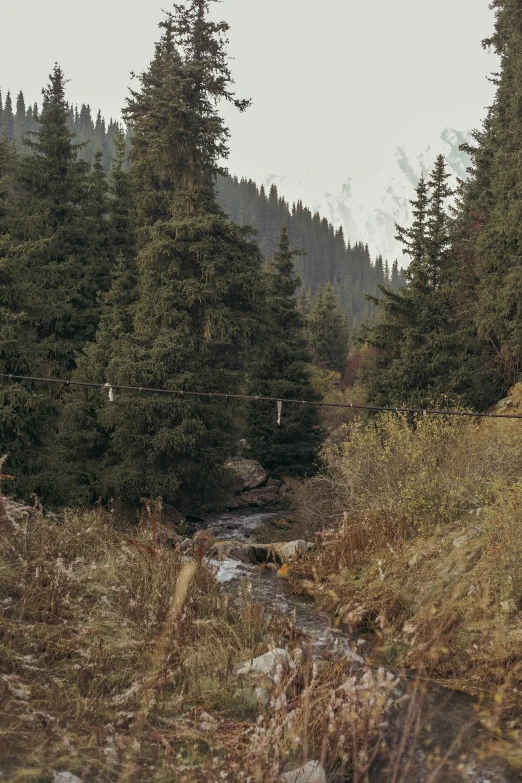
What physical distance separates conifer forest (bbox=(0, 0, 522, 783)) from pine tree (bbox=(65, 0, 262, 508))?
0.33 ft

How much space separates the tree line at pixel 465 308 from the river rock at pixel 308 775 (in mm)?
17831

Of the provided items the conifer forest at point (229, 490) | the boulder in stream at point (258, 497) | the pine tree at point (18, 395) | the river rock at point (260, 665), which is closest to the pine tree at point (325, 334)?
the conifer forest at point (229, 490)

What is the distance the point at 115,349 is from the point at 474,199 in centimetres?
2019

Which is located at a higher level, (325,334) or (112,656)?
(325,334)

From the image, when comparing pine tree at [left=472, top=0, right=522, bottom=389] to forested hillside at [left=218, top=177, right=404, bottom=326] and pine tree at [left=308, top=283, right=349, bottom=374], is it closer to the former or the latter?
pine tree at [left=308, top=283, right=349, bottom=374]

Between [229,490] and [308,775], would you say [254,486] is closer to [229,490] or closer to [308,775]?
[229,490]

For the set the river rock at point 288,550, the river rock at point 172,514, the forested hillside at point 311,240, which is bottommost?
the river rock at point 172,514

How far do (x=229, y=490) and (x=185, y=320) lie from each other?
22.9 feet

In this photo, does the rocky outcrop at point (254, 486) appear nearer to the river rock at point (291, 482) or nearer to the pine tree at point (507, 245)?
the river rock at point (291, 482)

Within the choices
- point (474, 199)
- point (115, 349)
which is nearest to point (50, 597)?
point (115, 349)

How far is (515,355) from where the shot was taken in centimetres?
2197

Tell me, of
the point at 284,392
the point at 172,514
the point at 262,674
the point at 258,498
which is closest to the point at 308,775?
the point at 262,674

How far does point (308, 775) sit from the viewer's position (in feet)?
13.3

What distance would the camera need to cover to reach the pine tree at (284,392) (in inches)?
1019
